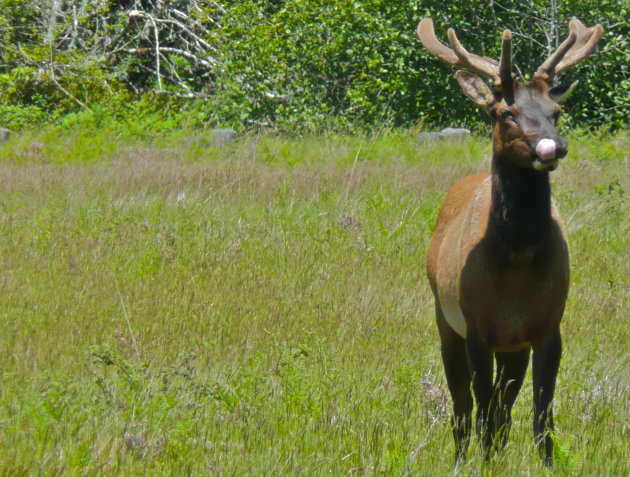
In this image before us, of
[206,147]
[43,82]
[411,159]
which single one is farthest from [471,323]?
[43,82]

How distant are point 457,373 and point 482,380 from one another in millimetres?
608

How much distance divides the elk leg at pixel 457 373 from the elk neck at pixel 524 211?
928 millimetres

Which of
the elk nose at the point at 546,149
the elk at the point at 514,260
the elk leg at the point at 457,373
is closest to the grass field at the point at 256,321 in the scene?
the elk leg at the point at 457,373

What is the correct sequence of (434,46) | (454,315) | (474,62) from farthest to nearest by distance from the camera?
(434,46) → (454,315) → (474,62)

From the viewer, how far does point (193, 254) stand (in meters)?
8.43

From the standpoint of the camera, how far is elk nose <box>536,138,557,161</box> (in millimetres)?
4367

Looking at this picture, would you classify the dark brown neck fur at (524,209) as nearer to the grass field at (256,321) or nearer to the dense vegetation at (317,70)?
the grass field at (256,321)

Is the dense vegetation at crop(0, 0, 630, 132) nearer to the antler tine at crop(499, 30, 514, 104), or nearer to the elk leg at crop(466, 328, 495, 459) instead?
the antler tine at crop(499, 30, 514, 104)

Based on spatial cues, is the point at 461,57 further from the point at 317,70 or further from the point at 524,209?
the point at 317,70

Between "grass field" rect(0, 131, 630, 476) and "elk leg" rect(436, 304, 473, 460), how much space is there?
0.09 m

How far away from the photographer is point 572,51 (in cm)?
549

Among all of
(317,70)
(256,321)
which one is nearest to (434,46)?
(256,321)

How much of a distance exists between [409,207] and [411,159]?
330cm

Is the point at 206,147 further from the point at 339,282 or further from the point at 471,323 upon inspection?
the point at 471,323
